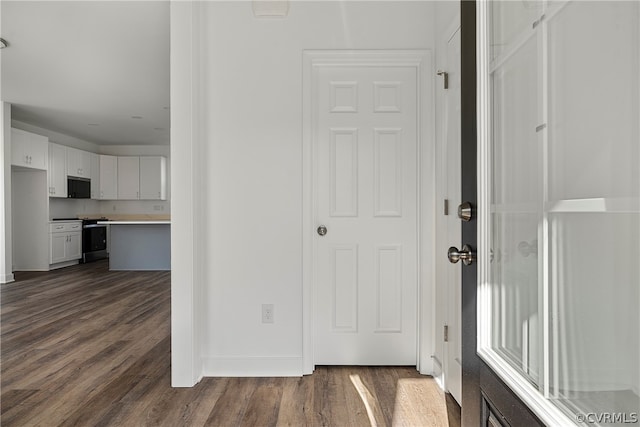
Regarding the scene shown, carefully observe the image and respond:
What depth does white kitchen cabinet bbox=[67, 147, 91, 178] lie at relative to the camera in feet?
26.0

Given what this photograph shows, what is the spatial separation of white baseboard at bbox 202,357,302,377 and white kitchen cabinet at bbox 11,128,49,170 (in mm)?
5959

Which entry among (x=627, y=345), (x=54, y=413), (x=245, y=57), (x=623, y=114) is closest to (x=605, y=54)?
(x=623, y=114)

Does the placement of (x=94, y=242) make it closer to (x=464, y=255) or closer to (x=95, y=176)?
(x=95, y=176)

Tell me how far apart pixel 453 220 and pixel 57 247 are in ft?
25.0

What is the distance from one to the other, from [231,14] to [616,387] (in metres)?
2.70

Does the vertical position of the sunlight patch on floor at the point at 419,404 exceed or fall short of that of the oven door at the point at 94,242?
it falls short

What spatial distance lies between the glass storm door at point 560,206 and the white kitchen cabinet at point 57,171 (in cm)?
831

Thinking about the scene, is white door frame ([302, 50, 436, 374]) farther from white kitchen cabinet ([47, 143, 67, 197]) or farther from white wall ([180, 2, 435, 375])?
white kitchen cabinet ([47, 143, 67, 197])

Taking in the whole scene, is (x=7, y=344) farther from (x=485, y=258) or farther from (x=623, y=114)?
(x=623, y=114)

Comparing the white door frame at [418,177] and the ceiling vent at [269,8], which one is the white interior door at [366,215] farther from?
the ceiling vent at [269,8]

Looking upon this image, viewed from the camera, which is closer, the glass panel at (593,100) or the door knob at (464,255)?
the glass panel at (593,100)

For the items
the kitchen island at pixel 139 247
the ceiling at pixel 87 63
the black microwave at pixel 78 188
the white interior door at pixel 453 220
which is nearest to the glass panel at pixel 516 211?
the white interior door at pixel 453 220

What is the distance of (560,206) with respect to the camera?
664mm

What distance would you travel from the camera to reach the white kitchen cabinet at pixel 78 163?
7.91 m
